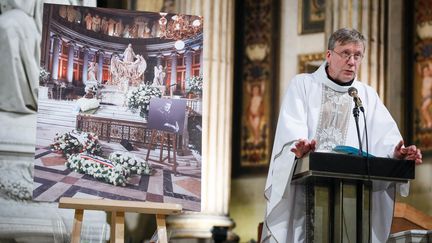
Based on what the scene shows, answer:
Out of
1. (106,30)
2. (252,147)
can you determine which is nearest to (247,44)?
(252,147)

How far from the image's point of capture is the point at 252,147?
1183cm

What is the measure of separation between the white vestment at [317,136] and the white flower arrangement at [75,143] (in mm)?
1096

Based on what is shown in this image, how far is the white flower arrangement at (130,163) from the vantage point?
5832 mm

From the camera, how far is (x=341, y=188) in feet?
17.8

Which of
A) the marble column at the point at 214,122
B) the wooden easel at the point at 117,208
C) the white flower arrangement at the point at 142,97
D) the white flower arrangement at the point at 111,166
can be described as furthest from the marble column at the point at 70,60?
the marble column at the point at 214,122

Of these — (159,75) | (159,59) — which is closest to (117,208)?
(159,75)

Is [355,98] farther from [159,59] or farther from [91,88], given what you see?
[91,88]

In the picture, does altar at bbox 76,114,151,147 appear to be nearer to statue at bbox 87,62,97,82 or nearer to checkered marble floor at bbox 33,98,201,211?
checkered marble floor at bbox 33,98,201,211

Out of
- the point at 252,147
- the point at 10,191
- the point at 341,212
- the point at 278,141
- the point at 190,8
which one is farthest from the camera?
the point at 252,147

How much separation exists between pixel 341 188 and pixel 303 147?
Result: 36 centimetres

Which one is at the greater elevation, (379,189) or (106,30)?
(106,30)

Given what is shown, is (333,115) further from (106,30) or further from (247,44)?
(247,44)

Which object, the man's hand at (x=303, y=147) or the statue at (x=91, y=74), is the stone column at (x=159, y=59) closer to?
the statue at (x=91, y=74)

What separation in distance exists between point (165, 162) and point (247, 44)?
632 centimetres
